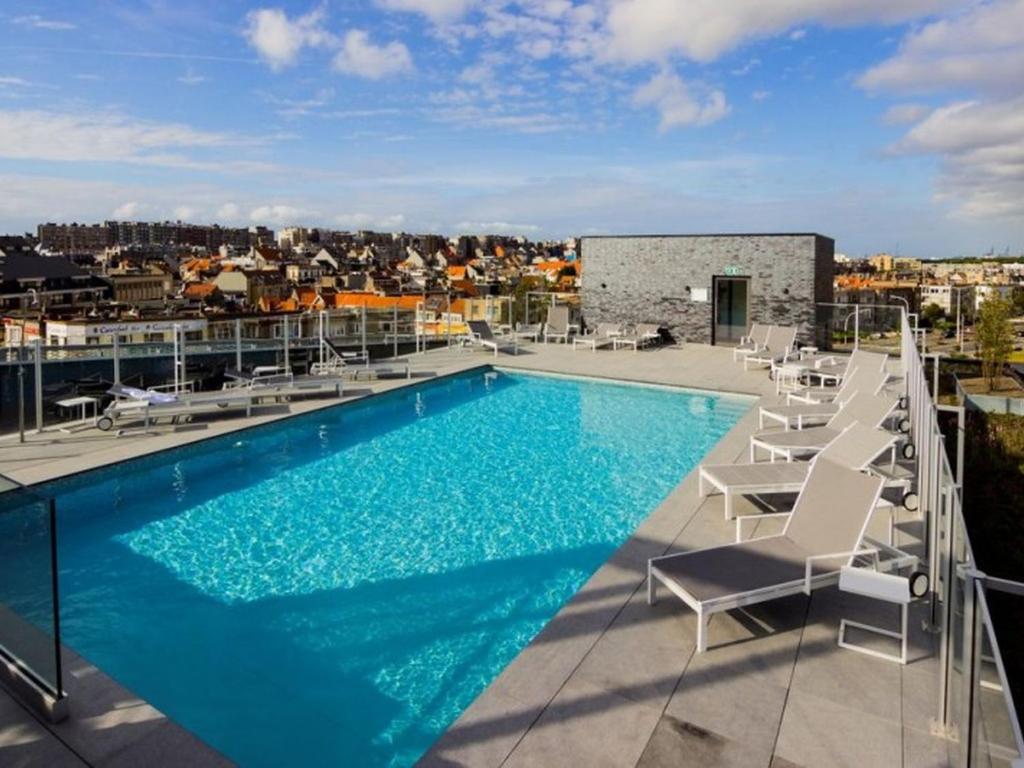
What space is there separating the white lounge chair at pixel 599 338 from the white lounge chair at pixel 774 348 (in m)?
3.07

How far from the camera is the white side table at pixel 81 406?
8430 mm

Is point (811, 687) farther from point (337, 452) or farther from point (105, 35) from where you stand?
point (105, 35)

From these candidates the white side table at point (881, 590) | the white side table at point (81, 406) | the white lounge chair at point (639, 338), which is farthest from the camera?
the white lounge chair at point (639, 338)

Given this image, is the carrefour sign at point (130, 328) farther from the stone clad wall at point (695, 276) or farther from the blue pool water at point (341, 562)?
the stone clad wall at point (695, 276)

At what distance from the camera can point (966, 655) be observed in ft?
7.84

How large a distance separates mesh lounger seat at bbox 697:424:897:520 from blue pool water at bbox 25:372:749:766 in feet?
3.10

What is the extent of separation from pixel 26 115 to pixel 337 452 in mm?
15058

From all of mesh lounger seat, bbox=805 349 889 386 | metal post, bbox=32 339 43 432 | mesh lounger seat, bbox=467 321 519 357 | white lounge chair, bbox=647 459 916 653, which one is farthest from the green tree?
metal post, bbox=32 339 43 432

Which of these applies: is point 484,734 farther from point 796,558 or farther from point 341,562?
point 341,562

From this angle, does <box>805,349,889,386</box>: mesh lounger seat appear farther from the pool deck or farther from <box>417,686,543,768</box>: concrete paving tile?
<box>417,686,543,768</box>: concrete paving tile

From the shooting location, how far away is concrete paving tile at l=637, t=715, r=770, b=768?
285 cm

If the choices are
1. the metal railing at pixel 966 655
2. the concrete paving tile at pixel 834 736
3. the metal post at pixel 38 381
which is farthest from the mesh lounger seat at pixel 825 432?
the metal post at pixel 38 381

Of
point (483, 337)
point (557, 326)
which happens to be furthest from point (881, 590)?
point (557, 326)

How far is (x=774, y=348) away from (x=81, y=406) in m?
11.2
